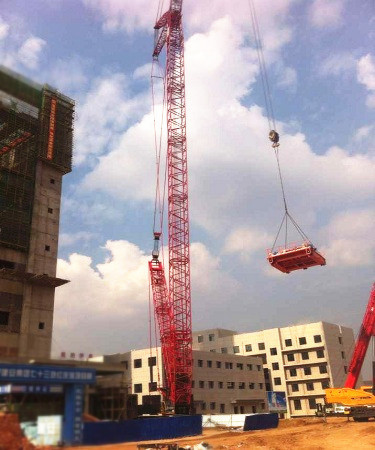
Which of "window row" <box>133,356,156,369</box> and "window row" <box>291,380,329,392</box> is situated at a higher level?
"window row" <box>133,356,156,369</box>

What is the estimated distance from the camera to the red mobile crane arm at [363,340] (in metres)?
58.1

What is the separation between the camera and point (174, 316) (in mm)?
78812

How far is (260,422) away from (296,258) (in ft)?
88.7

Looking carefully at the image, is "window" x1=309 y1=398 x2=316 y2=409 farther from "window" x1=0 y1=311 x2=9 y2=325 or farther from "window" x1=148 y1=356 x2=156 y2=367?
"window" x1=0 y1=311 x2=9 y2=325

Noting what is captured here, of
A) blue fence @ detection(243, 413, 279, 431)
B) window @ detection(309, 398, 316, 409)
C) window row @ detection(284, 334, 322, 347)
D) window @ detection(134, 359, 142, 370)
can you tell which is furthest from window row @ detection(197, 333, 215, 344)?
blue fence @ detection(243, 413, 279, 431)

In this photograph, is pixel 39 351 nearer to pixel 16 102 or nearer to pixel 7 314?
pixel 7 314

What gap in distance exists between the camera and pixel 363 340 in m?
58.9

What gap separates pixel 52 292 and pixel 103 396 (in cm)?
6295

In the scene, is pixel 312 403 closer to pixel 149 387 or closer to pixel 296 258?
pixel 149 387

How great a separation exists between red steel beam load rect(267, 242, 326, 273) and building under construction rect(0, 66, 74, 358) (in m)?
35.2

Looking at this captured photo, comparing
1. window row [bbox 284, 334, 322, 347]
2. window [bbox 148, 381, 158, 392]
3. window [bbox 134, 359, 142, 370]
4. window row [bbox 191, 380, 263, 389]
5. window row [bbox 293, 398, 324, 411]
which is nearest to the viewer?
window [bbox 148, 381, 158, 392]

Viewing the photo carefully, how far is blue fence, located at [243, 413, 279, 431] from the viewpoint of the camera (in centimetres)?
5622

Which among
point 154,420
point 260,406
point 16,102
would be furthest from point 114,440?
point 260,406

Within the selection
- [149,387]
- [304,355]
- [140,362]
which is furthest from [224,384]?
[304,355]
